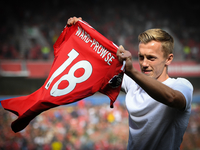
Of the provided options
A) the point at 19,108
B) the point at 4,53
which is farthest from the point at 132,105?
the point at 4,53

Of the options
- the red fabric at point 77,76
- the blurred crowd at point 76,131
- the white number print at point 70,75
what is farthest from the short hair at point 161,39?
the blurred crowd at point 76,131

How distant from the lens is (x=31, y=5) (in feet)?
32.7

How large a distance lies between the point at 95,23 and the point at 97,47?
926 cm

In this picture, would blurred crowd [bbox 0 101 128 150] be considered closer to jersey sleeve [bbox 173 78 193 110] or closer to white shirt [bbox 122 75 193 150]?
white shirt [bbox 122 75 193 150]

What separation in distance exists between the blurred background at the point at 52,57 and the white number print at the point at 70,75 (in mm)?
5026

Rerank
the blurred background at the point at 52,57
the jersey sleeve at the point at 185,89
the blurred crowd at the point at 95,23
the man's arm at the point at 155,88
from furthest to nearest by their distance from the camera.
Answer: the blurred crowd at the point at 95,23 < the blurred background at the point at 52,57 < the jersey sleeve at the point at 185,89 < the man's arm at the point at 155,88

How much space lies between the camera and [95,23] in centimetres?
1026

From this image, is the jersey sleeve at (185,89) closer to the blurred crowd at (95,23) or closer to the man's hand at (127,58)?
the man's hand at (127,58)

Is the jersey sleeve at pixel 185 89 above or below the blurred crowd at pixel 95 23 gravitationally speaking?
below

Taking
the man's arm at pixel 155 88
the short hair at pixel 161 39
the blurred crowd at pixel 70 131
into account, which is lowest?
the blurred crowd at pixel 70 131

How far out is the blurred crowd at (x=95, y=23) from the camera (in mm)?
8672

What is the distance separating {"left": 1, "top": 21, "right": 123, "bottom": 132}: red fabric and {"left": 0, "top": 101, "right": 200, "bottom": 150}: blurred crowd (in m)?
4.94

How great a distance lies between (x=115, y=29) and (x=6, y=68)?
5.73 m

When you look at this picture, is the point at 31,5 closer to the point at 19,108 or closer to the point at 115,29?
the point at 115,29
